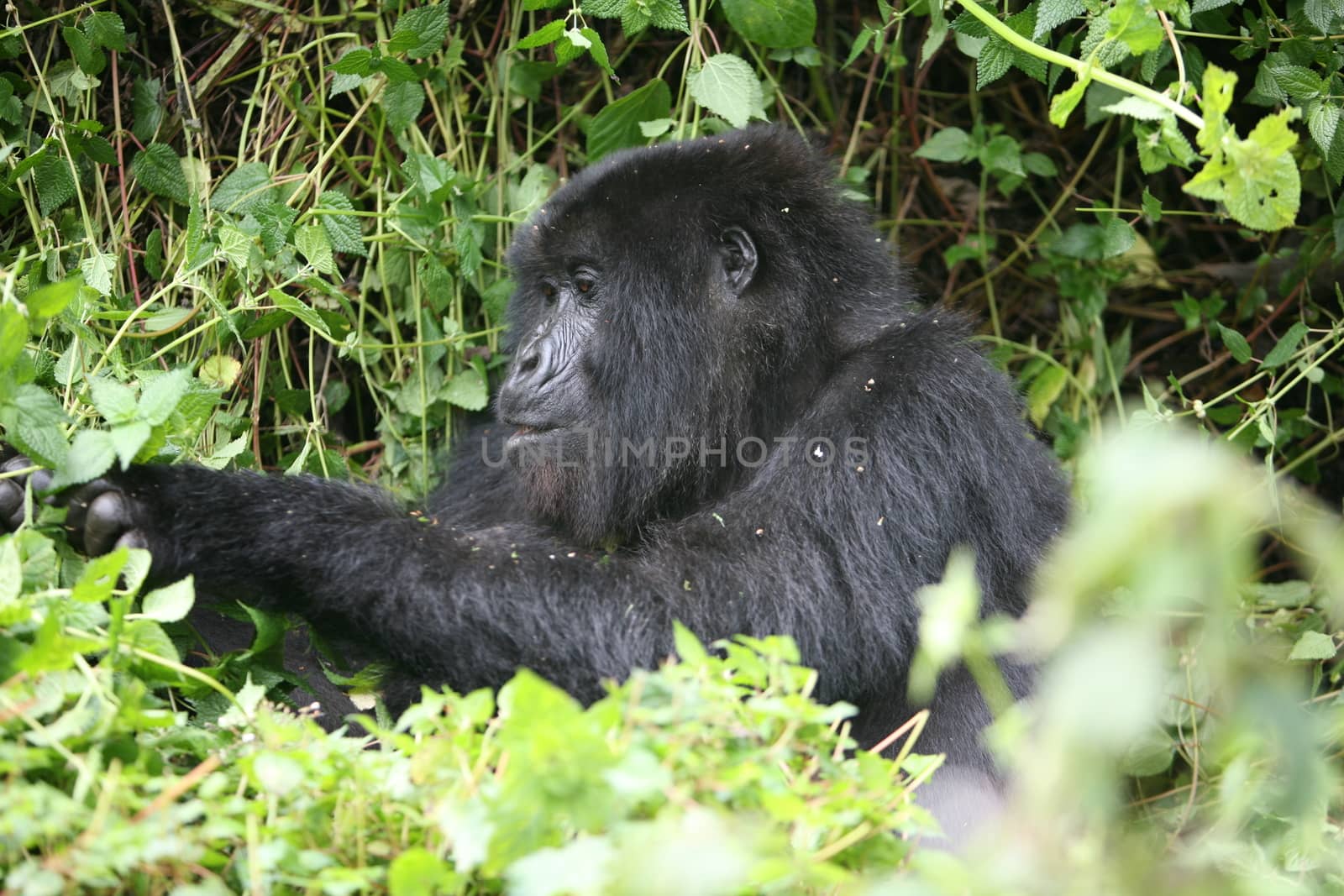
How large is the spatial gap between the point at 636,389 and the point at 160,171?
2.01 m

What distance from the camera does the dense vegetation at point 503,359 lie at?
5.32ft

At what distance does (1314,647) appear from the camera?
4.05 metres

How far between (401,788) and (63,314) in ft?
6.70

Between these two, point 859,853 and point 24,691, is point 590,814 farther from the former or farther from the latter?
point 24,691

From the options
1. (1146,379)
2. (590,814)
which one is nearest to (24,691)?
(590,814)

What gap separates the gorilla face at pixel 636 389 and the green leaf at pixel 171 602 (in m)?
1.22

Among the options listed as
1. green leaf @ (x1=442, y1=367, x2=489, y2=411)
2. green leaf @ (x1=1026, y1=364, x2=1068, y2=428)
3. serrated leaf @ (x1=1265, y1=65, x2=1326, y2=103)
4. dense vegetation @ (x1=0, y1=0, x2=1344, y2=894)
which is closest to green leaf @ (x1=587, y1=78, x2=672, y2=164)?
dense vegetation @ (x1=0, y1=0, x2=1344, y2=894)

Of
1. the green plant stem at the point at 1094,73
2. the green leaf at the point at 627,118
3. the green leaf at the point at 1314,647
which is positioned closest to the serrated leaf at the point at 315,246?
the green leaf at the point at 627,118

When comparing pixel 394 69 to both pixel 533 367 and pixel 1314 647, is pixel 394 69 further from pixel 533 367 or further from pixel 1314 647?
pixel 1314 647

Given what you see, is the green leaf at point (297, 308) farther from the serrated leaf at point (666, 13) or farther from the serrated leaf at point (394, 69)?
the serrated leaf at point (666, 13)

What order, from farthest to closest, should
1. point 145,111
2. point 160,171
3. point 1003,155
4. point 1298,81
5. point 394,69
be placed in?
point 1003,155, point 145,111, point 160,171, point 394,69, point 1298,81

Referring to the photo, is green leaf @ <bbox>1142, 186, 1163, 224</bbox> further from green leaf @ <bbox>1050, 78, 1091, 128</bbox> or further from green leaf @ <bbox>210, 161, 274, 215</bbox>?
green leaf @ <bbox>210, 161, 274, 215</bbox>

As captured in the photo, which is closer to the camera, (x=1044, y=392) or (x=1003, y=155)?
(x=1003, y=155)

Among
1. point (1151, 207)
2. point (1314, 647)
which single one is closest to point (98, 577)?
point (1151, 207)
